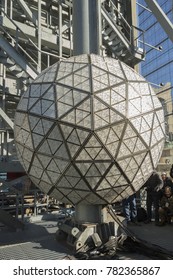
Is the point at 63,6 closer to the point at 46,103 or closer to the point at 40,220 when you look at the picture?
the point at 40,220

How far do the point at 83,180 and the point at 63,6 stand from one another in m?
12.2

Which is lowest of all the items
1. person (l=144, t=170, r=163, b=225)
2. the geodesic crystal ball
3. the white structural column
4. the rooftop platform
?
the rooftop platform

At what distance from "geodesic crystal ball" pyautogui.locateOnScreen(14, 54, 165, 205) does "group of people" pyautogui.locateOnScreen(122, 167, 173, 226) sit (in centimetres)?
210

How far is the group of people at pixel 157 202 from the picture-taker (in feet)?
20.3

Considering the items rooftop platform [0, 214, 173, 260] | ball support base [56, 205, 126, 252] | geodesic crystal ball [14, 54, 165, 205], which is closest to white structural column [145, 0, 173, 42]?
geodesic crystal ball [14, 54, 165, 205]

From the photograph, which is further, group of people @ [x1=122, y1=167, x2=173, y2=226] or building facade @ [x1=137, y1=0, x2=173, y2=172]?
building facade @ [x1=137, y1=0, x2=173, y2=172]

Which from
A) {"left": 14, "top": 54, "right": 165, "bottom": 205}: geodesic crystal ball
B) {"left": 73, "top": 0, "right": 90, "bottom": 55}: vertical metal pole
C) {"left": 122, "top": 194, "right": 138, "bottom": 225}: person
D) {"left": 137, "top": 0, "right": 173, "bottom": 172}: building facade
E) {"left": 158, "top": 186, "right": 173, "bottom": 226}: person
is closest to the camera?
{"left": 14, "top": 54, "right": 165, "bottom": 205}: geodesic crystal ball

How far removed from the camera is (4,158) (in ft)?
31.8

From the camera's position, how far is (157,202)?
21.0ft

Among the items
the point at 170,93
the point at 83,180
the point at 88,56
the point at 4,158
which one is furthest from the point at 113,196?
the point at 170,93

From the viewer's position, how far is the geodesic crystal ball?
3826 millimetres

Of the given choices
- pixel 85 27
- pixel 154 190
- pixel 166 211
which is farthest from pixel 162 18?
pixel 166 211

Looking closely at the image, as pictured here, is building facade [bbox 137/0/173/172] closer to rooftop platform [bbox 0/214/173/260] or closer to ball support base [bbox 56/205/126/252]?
rooftop platform [bbox 0/214/173/260]
